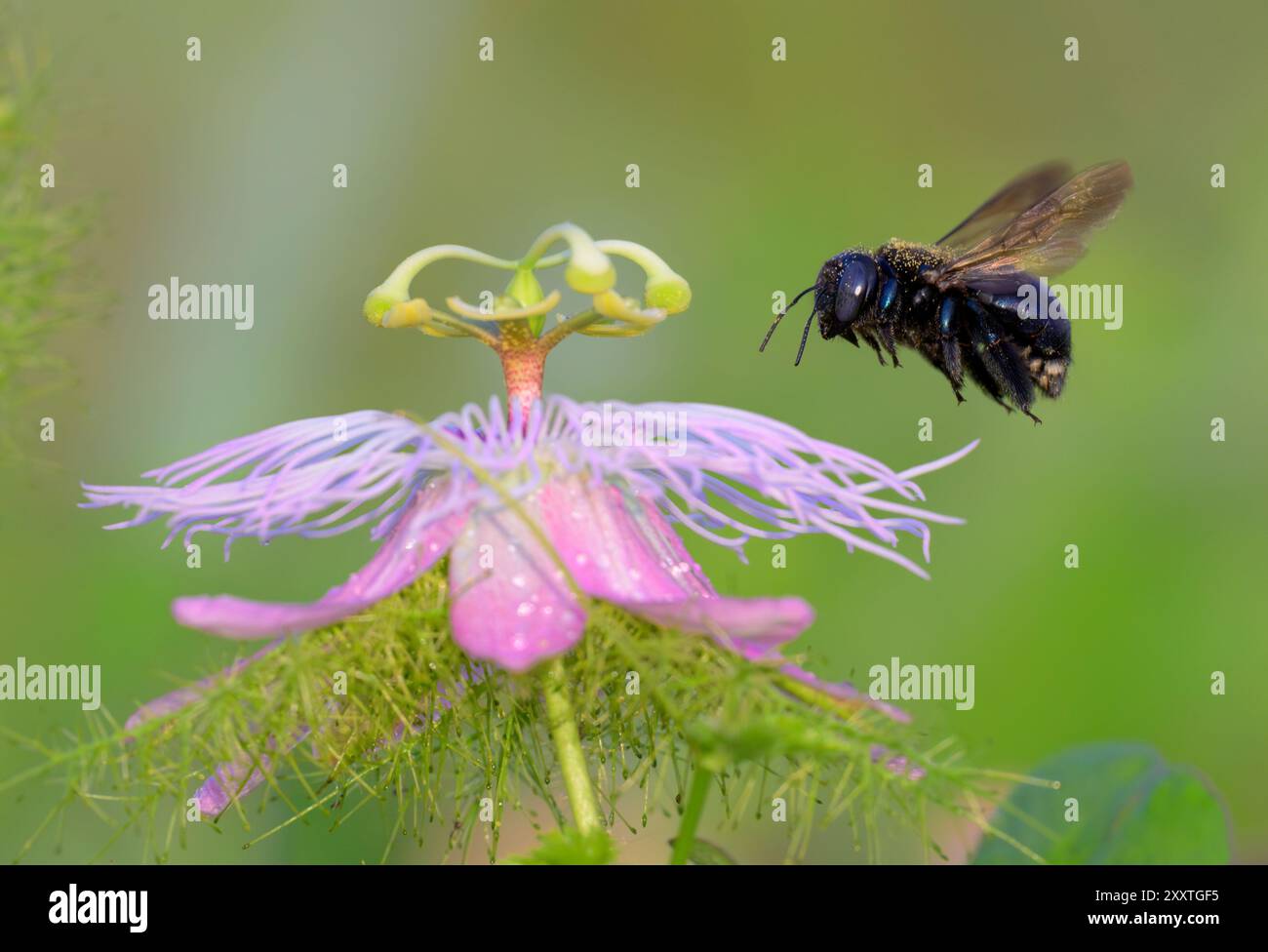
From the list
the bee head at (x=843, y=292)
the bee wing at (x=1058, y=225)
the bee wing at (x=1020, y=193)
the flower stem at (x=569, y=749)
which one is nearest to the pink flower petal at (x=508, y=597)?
the flower stem at (x=569, y=749)

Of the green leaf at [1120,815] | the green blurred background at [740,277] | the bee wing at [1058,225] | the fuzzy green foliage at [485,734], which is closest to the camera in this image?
the fuzzy green foliage at [485,734]

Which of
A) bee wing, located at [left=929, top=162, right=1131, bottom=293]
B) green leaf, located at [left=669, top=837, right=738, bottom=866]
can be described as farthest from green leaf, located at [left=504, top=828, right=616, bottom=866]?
bee wing, located at [left=929, top=162, right=1131, bottom=293]

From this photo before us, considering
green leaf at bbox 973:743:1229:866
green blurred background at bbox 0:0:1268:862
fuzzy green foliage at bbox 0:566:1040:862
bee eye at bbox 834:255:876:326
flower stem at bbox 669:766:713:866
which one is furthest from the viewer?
green blurred background at bbox 0:0:1268:862

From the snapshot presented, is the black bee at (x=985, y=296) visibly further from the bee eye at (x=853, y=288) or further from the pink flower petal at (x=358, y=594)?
the pink flower petal at (x=358, y=594)

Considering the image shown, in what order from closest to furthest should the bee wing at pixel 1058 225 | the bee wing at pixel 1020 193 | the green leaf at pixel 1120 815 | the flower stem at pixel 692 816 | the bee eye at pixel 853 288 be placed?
the flower stem at pixel 692 816, the green leaf at pixel 1120 815, the bee eye at pixel 853 288, the bee wing at pixel 1058 225, the bee wing at pixel 1020 193

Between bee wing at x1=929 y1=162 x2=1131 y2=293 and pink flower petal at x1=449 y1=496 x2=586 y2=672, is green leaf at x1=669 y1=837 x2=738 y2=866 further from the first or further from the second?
bee wing at x1=929 y1=162 x2=1131 y2=293

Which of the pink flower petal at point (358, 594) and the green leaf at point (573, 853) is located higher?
the pink flower petal at point (358, 594)
